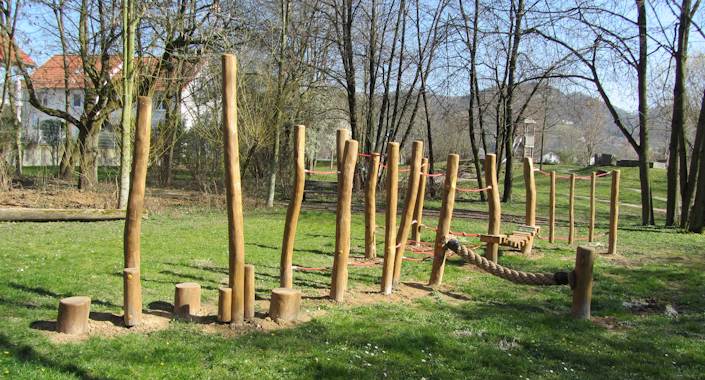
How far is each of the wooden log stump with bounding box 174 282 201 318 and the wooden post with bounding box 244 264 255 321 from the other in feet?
1.73

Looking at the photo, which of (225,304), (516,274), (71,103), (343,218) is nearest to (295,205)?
(343,218)

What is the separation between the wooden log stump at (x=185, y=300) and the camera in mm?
5855

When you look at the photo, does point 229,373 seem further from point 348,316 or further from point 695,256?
point 695,256

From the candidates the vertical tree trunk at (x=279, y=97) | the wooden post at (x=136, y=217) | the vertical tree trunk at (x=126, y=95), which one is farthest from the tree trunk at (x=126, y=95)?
the wooden post at (x=136, y=217)

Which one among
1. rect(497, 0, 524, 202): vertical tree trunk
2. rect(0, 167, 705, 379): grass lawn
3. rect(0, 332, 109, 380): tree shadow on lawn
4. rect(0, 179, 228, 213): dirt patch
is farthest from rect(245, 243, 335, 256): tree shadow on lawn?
rect(497, 0, 524, 202): vertical tree trunk

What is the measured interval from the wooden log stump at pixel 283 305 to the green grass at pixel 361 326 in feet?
0.83

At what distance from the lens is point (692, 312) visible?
7367 mm

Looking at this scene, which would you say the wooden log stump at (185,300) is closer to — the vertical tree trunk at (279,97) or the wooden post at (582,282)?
the wooden post at (582,282)

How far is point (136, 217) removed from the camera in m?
5.50

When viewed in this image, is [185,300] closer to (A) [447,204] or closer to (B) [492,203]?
(A) [447,204]

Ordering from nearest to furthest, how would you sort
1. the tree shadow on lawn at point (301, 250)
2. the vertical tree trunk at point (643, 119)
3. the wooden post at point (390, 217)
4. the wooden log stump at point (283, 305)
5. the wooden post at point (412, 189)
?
the wooden log stump at point (283, 305)
the wooden post at point (390, 217)
the wooden post at point (412, 189)
the tree shadow on lawn at point (301, 250)
the vertical tree trunk at point (643, 119)

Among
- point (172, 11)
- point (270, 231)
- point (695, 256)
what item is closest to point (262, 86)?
point (172, 11)

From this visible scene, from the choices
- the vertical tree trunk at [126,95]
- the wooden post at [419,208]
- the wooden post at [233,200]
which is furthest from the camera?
the vertical tree trunk at [126,95]

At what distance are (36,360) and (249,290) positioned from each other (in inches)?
78.1
